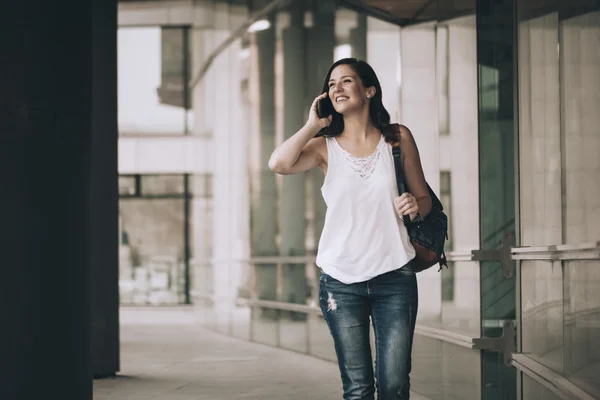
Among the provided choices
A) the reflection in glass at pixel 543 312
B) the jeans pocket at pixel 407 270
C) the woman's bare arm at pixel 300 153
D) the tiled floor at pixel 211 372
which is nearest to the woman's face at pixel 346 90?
the woman's bare arm at pixel 300 153

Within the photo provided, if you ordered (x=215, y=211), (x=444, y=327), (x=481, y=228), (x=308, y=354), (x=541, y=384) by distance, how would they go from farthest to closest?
(x=215, y=211) < (x=308, y=354) < (x=444, y=327) < (x=481, y=228) < (x=541, y=384)

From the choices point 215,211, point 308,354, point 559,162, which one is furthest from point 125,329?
point 559,162

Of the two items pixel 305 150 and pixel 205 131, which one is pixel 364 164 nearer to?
pixel 305 150

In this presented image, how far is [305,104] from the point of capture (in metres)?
13.2

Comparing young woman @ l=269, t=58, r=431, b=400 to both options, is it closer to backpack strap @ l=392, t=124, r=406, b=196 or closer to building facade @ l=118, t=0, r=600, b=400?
backpack strap @ l=392, t=124, r=406, b=196

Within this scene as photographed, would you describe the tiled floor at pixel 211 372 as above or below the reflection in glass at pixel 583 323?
below

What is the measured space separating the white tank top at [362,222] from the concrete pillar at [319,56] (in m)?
7.96

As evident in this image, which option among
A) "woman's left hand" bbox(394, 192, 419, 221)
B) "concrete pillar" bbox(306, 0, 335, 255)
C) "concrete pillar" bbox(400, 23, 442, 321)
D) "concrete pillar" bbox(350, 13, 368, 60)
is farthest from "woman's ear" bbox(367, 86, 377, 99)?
"concrete pillar" bbox(306, 0, 335, 255)

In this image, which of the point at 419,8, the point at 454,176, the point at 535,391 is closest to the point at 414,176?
the point at 535,391

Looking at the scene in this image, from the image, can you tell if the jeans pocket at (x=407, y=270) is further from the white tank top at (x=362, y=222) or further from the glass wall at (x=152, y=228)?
the glass wall at (x=152, y=228)

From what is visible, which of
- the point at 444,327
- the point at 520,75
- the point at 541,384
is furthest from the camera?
the point at 444,327
